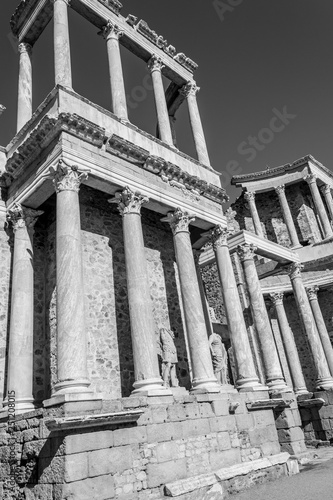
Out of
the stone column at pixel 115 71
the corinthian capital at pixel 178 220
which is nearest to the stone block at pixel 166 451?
the corinthian capital at pixel 178 220

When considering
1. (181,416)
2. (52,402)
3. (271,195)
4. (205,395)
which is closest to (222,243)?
(205,395)

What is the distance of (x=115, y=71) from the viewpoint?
498 inches

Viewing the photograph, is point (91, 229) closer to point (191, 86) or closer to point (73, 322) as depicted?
point (73, 322)

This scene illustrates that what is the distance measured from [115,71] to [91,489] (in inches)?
446

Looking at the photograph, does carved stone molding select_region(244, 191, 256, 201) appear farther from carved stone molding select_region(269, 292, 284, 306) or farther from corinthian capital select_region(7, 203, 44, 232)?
corinthian capital select_region(7, 203, 44, 232)

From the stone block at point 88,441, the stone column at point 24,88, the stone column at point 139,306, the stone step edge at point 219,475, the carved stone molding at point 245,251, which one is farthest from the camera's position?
the carved stone molding at point 245,251

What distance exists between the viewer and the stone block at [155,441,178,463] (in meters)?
A: 8.13

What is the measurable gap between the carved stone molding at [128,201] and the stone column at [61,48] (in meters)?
3.19

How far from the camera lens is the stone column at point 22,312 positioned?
30.6ft

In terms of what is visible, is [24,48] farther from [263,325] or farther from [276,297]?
[276,297]

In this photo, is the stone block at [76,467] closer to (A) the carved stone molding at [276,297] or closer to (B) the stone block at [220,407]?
(B) the stone block at [220,407]

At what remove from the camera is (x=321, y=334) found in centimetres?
2097

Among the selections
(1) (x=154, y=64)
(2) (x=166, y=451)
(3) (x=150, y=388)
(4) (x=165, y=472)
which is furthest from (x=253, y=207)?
(4) (x=165, y=472)

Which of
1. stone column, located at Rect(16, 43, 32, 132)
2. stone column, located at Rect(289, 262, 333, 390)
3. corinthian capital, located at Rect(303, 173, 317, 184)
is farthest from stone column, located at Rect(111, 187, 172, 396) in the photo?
corinthian capital, located at Rect(303, 173, 317, 184)
